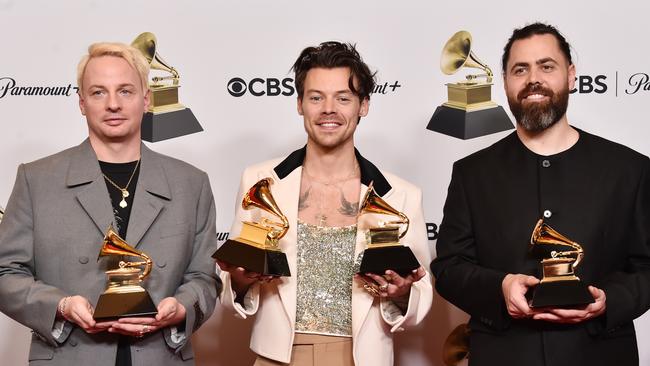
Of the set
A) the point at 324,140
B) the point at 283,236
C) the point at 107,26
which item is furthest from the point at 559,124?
the point at 107,26

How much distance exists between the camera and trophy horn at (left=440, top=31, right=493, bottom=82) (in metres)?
3.82

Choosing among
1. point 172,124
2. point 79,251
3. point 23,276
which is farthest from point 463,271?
point 172,124

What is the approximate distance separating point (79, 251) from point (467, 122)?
1.73 m

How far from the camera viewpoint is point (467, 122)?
3812 millimetres

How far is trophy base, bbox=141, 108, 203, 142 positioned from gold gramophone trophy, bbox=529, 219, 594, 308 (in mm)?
1620

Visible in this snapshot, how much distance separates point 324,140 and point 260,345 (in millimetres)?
647

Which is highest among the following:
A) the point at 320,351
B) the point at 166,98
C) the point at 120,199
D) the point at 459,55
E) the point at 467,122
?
the point at 459,55

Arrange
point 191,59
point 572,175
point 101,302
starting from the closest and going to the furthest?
point 101,302 → point 572,175 → point 191,59

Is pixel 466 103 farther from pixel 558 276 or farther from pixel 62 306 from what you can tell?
pixel 62 306

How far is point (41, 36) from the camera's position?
3818 mm

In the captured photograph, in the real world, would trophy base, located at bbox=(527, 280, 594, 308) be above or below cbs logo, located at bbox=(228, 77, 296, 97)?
below

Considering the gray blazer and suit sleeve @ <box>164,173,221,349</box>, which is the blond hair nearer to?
the gray blazer

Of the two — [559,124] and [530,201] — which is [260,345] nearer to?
[530,201]

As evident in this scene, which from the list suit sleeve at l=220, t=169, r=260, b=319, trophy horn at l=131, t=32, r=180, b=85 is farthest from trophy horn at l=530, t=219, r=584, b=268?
trophy horn at l=131, t=32, r=180, b=85
